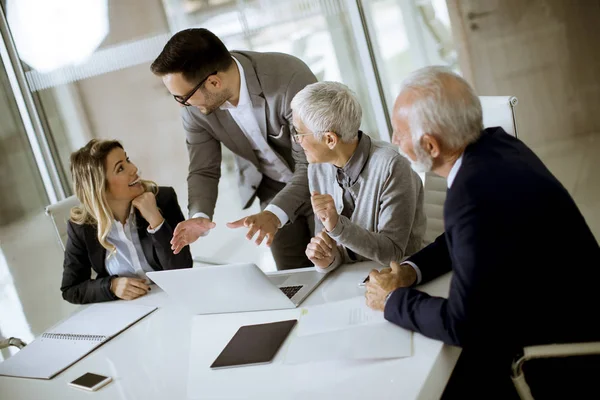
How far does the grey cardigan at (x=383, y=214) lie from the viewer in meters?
1.92

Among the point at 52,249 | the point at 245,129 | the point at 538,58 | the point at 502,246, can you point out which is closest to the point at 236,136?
the point at 245,129

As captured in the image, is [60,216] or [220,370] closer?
[220,370]

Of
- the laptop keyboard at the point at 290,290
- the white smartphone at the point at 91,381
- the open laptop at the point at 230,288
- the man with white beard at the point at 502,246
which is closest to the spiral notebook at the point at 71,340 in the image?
the white smartphone at the point at 91,381

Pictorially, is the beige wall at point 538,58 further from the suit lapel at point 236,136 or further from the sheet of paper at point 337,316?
the sheet of paper at point 337,316

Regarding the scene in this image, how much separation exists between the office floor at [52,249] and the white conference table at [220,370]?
1.58 metres

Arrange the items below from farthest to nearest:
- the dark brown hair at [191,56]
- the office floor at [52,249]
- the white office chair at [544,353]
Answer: the office floor at [52,249], the dark brown hair at [191,56], the white office chair at [544,353]

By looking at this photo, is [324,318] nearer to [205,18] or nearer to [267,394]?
[267,394]

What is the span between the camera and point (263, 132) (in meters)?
2.64

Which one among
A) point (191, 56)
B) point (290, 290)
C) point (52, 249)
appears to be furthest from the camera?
point (52, 249)

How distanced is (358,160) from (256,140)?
736 mm

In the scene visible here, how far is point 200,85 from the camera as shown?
2.40 meters

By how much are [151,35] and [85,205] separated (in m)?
1.75

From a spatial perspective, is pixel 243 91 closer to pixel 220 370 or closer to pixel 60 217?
pixel 60 217

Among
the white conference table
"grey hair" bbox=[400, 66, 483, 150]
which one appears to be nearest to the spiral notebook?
the white conference table
